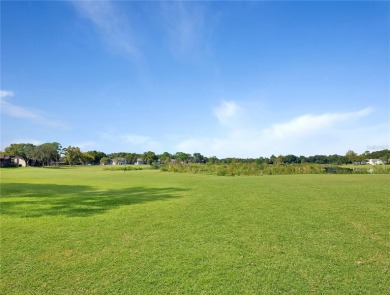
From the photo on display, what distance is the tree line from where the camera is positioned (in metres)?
81.9

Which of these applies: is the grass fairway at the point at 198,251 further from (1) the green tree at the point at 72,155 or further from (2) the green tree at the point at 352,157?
(2) the green tree at the point at 352,157

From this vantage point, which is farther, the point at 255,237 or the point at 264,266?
the point at 255,237

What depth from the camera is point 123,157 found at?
131250 mm

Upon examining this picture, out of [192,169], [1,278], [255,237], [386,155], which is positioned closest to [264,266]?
[255,237]

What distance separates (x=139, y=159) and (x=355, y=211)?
126703 mm

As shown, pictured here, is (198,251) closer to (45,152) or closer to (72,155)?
(45,152)

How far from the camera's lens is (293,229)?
20.6 ft

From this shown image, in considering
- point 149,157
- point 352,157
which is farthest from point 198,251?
point 149,157

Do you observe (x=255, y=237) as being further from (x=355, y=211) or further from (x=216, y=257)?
(x=355, y=211)

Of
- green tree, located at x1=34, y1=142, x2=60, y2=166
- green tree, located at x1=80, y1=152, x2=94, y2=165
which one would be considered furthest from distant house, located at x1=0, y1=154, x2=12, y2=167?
green tree, located at x1=80, y1=152, x2=94, y2=165

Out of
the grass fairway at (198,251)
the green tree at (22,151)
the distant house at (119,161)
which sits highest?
the green tree at (22,151)

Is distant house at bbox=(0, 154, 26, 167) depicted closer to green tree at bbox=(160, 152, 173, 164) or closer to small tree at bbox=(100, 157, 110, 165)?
small tree at bbox=(100, 157, 110, 165)

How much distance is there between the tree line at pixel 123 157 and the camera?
81.9 metres

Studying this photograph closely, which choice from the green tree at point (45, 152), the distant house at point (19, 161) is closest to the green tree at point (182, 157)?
the green tree at point (45, 152)
